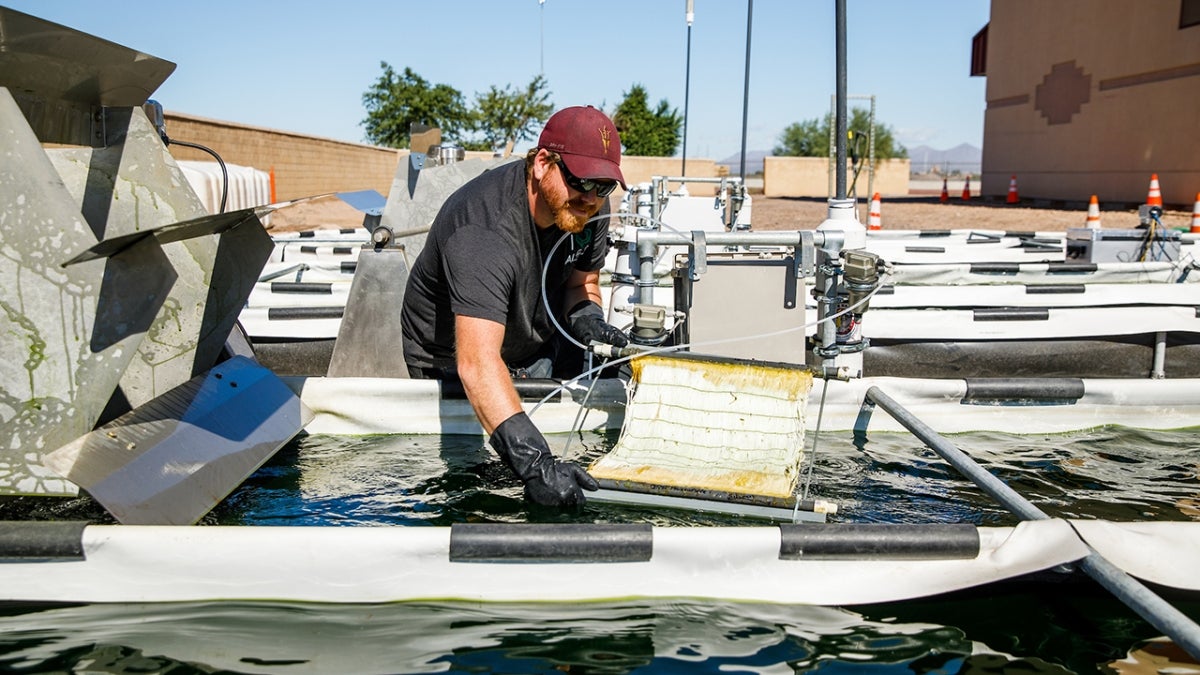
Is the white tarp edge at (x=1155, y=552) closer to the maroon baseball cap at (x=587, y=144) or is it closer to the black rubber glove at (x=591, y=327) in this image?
the maroon baseball cap at (x=587, y=144)

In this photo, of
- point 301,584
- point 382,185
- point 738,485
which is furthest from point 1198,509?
point 382,185

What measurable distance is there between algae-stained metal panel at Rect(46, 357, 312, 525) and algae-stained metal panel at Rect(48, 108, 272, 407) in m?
0.11

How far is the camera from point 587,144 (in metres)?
3.05

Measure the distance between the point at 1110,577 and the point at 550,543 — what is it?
1380 mm

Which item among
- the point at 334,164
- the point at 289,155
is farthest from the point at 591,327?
the point at 334,164

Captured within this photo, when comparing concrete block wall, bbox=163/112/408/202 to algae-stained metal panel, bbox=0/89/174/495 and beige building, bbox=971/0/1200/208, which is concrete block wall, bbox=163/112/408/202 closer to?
algae-stained metal panel, bbox=0/89/174/495

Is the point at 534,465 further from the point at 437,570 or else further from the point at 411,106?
the point at 411,106

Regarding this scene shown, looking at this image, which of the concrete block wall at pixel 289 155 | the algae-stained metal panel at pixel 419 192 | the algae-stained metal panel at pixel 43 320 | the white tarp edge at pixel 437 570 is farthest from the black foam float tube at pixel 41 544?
the concrete block wall at pixel 289 155

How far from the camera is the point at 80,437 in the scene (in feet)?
9.16

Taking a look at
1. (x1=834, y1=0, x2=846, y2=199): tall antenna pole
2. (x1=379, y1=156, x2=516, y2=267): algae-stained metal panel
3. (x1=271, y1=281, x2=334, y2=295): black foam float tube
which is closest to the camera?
(x1=834, y1=0, x2=846, y2=199): tall antenna pole

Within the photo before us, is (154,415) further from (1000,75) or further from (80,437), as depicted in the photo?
(1000,75)

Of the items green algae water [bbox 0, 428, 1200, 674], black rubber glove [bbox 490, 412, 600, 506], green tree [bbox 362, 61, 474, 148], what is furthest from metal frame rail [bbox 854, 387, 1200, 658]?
green tree [bbox 362, 61, 474, 148]

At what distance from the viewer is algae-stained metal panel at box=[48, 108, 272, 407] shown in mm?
3240

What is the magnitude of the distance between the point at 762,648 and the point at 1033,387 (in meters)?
2.18
